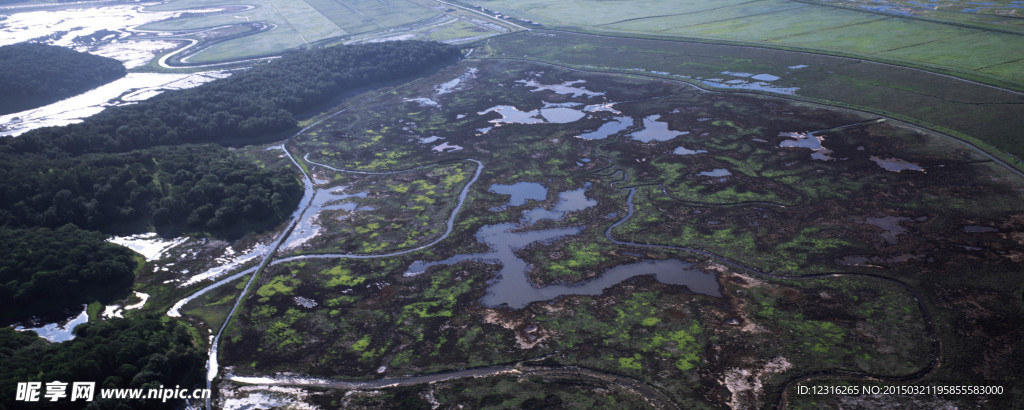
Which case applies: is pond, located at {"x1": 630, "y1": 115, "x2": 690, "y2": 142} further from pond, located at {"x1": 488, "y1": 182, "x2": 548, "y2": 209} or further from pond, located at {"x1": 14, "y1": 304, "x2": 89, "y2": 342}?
pond, located at {"x1": 14, "y1": 304, "x2": 89, "y2": 342}

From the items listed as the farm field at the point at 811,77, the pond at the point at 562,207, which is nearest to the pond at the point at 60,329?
the pond at the point at 562,207

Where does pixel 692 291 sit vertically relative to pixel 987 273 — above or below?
below

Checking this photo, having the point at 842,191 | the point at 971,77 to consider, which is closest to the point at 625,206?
the point at 842,191

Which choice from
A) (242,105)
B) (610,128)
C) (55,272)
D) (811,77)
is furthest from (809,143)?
(242,105)

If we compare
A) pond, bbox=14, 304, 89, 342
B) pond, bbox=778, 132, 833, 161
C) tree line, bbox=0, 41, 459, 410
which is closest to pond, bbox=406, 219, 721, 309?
tree line, bbox=0, 41, 459, 410

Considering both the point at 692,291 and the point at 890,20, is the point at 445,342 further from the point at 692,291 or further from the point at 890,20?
the point at 890,20

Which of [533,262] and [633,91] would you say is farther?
[633,91]

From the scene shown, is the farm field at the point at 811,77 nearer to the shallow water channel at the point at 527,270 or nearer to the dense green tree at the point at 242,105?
the dense green tree at the point at 242,105
